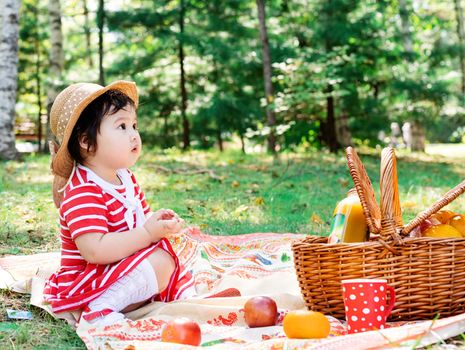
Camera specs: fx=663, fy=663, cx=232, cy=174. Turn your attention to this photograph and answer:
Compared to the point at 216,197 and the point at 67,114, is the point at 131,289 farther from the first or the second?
the point at 216,197

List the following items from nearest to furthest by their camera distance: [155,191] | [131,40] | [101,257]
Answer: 1. [101,257]
2. [155,191]
3. [131,40]

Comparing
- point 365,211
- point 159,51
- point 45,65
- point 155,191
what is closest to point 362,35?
point 159,51

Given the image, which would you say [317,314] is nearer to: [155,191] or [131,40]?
[155,191]

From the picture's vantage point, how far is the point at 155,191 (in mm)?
6219

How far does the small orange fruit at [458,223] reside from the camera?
273 centimetres

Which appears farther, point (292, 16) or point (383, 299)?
point (292, 16)

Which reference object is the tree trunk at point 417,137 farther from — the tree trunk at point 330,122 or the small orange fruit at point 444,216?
the small orange fruit at point 444,216

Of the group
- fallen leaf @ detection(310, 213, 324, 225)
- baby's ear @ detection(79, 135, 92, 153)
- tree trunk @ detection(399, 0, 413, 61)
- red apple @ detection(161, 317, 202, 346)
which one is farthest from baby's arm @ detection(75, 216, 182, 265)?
tree trunk @ detection(399, 0, 413, 61)

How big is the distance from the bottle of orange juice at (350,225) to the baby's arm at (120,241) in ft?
2.13

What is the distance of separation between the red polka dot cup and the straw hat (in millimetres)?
1289

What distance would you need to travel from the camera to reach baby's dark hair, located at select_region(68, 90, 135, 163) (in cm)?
278

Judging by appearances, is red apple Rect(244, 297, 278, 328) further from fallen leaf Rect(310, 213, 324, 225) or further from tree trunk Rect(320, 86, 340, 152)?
tree trunk Rect(320, 86, 340, 152)

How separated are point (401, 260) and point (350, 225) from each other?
0.31m

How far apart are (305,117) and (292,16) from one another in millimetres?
1757
